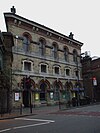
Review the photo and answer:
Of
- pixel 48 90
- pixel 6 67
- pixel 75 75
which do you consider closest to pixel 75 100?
pixel 48 90

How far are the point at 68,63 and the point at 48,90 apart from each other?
8.03 metres

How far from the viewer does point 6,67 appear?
22.5m

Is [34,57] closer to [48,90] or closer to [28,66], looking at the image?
[28,66]

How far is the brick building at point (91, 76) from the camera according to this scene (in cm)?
3997

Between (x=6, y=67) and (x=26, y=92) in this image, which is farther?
(x=26, y=92)

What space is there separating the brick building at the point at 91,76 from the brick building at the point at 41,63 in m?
1.85

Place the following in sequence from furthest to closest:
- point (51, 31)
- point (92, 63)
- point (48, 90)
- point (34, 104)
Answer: point (92, 63)
point (51, 31)
point (48, 90)
point (34, 104)

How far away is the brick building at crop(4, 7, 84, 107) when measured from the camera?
28.4 m

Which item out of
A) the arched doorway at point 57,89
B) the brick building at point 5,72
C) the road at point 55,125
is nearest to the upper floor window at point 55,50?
the arched doorway at point 57,89

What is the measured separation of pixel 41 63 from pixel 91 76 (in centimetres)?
1357

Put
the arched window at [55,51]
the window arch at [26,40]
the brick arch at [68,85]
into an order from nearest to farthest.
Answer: the window arch at [26,40] → the arched window at [55,51] → the brick arch at [68,85]

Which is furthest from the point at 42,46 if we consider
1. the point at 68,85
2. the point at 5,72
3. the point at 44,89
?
the point at 5,72

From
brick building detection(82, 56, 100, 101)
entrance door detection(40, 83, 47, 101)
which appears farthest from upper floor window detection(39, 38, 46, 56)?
brick building detection(82, 56, 100, 101)

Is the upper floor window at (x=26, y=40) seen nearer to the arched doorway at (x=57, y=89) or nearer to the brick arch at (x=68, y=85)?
the arched doorway at (x=57, y=89)
